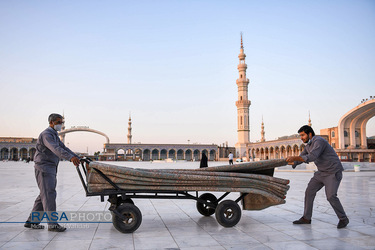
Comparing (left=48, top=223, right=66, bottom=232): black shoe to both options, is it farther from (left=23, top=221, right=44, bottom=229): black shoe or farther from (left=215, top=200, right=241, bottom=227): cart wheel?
(left=215, top=200, right=241, bottom=227): cart wheel

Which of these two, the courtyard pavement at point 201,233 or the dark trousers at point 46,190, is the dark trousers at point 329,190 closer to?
the courtyard pavement at point 201,233

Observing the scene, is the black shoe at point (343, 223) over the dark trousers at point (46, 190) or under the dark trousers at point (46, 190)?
under

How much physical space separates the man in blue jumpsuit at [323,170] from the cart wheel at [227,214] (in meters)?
0.80

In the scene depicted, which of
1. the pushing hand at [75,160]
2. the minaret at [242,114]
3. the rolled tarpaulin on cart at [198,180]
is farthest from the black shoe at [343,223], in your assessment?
the minaret at [242,114]

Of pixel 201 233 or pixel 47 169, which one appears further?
pixel 47 169

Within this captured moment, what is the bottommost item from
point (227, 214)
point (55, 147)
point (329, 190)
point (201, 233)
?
point (201, 233)

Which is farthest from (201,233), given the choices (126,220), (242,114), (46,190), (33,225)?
(242,114)

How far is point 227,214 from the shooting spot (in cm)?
416

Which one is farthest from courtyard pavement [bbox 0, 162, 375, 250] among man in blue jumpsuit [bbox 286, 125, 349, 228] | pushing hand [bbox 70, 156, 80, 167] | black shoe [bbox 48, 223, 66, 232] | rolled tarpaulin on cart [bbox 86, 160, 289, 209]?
pushing hand [bbox 70, 156, 80, 167]

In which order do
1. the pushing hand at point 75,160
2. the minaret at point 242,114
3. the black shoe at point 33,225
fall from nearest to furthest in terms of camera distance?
the pushing hand at point 75,160 < the black shoe at point 33,225 < the minaret at point 242,114

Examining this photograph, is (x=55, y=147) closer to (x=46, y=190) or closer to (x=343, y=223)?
(x=46, y=190)

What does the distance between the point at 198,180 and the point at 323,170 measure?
1.68 m

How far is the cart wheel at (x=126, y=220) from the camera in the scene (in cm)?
368

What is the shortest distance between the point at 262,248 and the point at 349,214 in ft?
8.14
